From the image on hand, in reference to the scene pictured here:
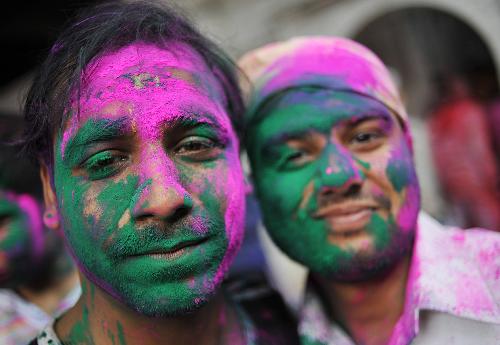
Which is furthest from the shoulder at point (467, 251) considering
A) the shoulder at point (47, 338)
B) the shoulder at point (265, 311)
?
the shoulder at point (47, 338)

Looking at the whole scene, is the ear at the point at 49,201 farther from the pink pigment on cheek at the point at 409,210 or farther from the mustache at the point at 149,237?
the pink pigment on cheek at the point at 409,210

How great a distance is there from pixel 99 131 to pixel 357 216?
3.30 ft

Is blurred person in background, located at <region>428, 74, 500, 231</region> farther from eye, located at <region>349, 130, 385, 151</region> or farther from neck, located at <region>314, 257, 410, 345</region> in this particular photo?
eye, located at <region>349, 130, 385, 151</region>

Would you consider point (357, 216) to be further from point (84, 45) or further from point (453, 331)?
point (84, 45)

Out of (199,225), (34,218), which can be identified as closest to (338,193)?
(199,225)

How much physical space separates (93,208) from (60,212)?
22cm

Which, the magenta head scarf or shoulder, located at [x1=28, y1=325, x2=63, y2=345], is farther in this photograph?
the magenta head scarf

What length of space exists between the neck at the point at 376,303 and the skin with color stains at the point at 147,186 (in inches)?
24.9

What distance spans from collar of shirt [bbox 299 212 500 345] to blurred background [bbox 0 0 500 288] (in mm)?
1100

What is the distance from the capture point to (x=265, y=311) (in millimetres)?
2256

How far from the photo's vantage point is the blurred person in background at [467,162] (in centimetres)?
442

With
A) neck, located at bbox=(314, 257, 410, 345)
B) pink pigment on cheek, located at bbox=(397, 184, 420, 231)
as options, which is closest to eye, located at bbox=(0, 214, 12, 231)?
neck, located at bbox=(314, 257, 410, 345)

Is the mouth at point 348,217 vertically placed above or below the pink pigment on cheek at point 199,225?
below

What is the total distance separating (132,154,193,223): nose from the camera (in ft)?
5.11
